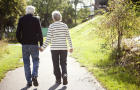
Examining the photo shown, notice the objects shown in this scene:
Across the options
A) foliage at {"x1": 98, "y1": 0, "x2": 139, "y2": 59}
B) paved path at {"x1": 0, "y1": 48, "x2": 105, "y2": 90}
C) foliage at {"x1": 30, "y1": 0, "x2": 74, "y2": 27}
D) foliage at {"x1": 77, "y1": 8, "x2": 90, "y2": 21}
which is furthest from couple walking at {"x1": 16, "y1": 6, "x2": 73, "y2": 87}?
foliage at {"x1": 77, "y1": 8, "x2": 90, "y2": 21}

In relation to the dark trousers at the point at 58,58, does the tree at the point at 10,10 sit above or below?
above

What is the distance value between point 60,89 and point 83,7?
58871mm

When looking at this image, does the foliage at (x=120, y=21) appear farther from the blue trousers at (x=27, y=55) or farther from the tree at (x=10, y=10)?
the tree at (x=10, y=10)

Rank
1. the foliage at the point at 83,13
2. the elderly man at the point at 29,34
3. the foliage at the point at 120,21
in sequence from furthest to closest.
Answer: the foliage at the point at 83,13
the foliage at the point at 120,21
the elderly man at the point at 29,34

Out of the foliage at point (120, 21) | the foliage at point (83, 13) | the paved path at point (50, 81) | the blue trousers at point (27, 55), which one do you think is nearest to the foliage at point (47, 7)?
the foliage at point (83, 13)

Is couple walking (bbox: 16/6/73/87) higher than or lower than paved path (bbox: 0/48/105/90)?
higher

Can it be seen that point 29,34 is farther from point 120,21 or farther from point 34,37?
point 120,21

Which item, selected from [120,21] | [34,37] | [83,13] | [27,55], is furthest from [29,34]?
[83,13]

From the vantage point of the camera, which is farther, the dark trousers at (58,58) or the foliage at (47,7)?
the foliage at (47,7)

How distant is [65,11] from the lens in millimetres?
59688

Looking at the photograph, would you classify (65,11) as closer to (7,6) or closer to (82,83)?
(7,6)

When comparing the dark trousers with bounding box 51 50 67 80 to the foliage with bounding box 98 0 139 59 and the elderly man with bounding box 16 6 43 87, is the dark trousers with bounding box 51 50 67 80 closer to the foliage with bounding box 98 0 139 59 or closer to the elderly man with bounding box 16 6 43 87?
the elderly man with bounding box 16 6 43 87

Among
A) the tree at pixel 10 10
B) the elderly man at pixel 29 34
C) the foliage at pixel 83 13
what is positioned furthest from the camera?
the foliage at pixel 83 13

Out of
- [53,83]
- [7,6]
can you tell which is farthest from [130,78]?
[7,6]
